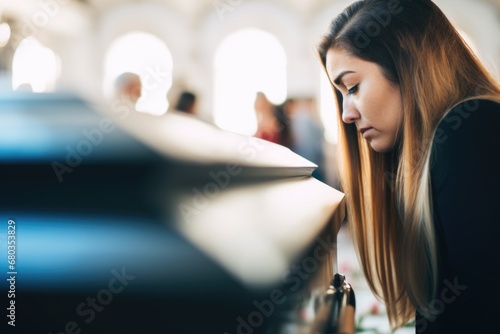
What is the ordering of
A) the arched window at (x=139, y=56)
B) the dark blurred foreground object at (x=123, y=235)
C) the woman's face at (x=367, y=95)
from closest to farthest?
the dark blurred foreground object at (x=123, y=235) → the woman's face at (x=367, y=95) → the arched window at (x=139, y=56)

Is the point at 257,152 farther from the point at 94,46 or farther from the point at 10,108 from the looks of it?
the point at 94,46

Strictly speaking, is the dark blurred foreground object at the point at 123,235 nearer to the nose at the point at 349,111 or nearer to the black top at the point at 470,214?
the black top at the point at 470,214

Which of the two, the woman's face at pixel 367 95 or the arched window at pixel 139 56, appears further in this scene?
the arched window at pixel 139 56

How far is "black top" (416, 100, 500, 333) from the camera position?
680 millimetres

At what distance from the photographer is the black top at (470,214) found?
2.23 feet

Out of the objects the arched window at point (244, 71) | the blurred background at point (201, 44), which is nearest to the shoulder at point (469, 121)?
the blurred background at point (201, 44)

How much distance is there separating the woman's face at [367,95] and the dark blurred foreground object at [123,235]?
0.45 meters

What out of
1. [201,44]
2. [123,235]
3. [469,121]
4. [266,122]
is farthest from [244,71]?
[123,235]

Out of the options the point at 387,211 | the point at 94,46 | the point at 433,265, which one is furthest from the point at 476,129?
the point at 94,46

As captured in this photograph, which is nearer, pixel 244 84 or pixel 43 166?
pixel 43 166

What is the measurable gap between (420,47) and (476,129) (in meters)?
0.21

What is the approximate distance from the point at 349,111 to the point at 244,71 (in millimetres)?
7744

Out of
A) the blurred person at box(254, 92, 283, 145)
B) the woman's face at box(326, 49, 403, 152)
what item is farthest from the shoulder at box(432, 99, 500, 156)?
the blurred person at box(254, 92, 283, 145)

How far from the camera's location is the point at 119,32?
32.5ft
